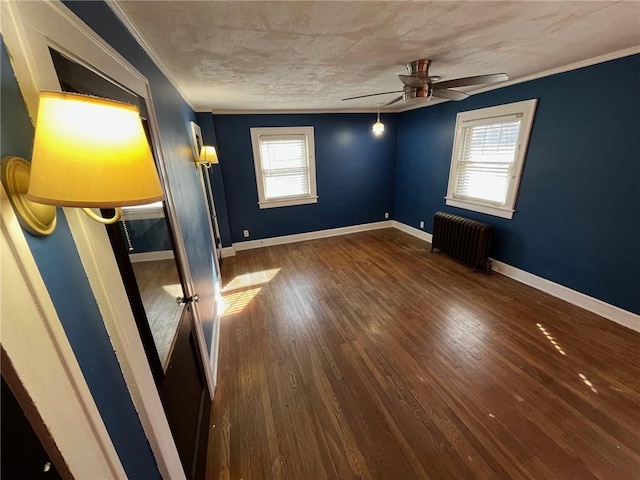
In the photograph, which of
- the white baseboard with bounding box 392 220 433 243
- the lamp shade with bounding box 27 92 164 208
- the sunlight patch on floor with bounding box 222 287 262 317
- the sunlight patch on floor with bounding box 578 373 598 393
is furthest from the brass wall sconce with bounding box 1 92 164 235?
the white baseboard with bounding box 392 220 433 243

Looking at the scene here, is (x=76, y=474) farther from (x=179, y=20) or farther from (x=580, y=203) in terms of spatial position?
(x=580, y=203)

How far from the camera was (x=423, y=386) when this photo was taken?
190cm

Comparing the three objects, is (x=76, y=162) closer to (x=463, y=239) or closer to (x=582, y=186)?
(x=582, y=186)

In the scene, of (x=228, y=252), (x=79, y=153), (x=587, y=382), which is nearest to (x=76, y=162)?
(x=79, y=153)

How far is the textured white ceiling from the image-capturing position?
122cm

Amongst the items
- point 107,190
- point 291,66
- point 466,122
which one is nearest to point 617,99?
point 466,122

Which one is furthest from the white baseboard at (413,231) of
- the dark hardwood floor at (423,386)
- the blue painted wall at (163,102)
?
the blue painted wall at (163,102)

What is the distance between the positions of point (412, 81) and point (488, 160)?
209 centimetres

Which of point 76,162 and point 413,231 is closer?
point 76,162

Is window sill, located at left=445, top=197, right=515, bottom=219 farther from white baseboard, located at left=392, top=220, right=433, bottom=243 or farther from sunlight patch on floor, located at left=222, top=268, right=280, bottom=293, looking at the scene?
sunlight patch on floor, located at left=222, top=268, right=280, bottom=293

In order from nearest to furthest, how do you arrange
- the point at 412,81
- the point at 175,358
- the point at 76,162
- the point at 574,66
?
the point at 76,162, the point at 175,358, the point at 412,81, the point at 574,66

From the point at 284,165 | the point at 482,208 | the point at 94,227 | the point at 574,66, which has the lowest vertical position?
the point at 482,208

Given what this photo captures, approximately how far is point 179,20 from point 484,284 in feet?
12.2

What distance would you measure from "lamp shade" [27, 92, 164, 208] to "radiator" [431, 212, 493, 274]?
3.80m
